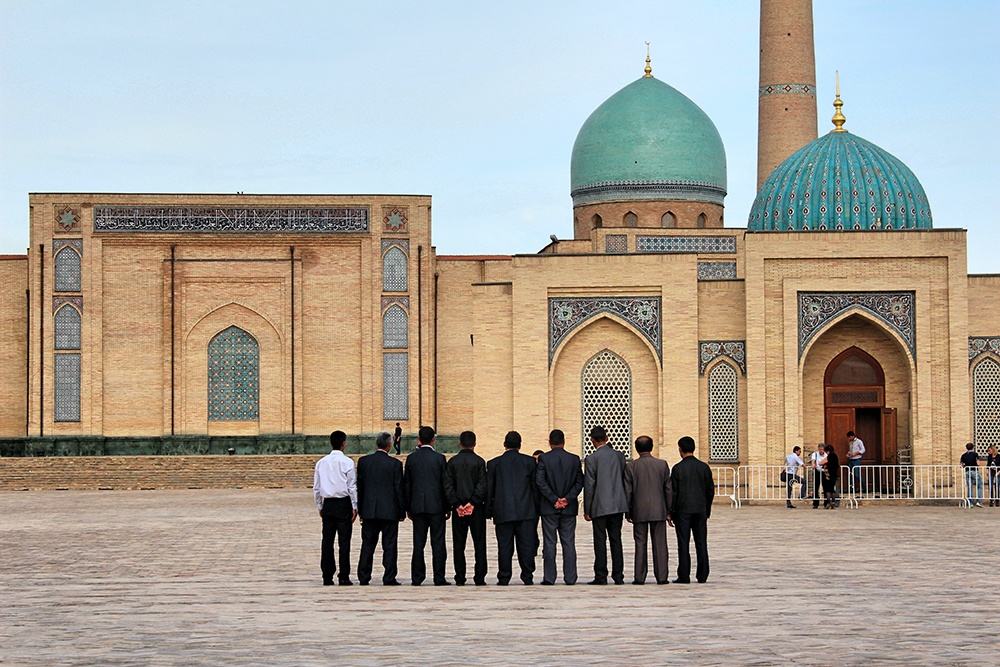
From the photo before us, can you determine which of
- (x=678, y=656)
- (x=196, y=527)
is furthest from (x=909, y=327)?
(x=678, y=656)

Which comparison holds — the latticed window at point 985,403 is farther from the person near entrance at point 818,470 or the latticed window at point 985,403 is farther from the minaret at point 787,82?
the minaret at point 787,82

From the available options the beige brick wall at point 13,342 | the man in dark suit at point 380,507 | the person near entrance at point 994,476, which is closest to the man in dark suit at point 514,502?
the man in dark suit at point 380,507

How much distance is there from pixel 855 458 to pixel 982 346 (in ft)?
8.16

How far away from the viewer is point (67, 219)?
28031 millimetres

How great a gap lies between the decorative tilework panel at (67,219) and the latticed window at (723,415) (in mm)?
13186

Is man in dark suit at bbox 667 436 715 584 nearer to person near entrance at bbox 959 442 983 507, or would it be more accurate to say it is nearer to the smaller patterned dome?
person near entrance at bbox 959 442 983 507

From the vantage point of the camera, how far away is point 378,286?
93.2 feet

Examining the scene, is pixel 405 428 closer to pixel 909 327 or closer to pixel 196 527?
pixel 909 327

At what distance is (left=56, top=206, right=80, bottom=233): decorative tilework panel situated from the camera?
28016 millimetres

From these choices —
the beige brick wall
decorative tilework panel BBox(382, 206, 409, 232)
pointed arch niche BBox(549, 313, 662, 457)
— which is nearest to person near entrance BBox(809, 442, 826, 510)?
pointed arch niche BBox(549, 313, 662, 457)

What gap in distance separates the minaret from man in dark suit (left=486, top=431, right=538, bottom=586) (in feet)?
67.5

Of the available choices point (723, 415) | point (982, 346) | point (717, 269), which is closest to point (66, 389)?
point (717, 269)

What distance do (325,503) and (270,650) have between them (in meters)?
3.12

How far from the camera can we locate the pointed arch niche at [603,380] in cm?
2002
